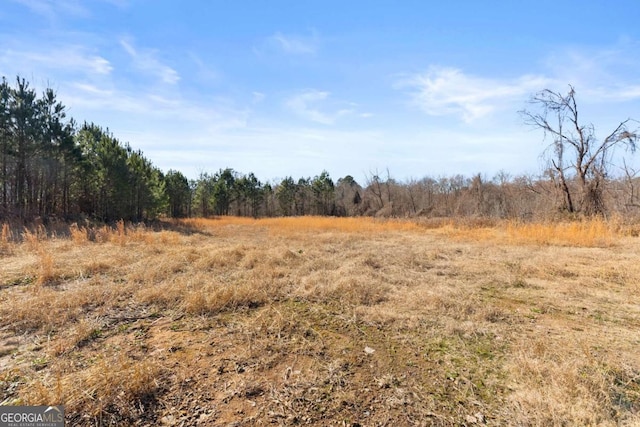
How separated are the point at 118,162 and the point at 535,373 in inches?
671

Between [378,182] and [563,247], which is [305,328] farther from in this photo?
[378,182]

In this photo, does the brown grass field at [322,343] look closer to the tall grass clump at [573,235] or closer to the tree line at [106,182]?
the tall grass clump at [573,235]

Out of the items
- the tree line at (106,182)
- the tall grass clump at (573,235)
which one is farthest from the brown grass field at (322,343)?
the tree line at (106,182)

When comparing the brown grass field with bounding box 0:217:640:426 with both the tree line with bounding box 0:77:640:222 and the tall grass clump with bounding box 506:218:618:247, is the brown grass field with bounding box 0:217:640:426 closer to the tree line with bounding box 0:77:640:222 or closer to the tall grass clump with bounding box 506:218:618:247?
the tall grass clump with bounding box 506:218:618:247

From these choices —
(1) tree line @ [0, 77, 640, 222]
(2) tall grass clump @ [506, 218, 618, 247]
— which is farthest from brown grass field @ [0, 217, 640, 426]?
(1) tree line @ [0, 77, 640, 222]

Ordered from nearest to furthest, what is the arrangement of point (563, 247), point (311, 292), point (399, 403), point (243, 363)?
point (399, 403)
point (243, 363)
point (311, 292)
point (563, 247)

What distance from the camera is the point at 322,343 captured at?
2.49 meters

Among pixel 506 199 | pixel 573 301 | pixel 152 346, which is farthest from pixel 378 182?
pixel 152 346

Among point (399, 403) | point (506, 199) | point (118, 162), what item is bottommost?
point (399, 403)

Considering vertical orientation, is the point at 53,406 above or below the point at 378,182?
below

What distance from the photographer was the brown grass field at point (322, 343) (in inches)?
65.4

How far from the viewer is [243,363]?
2154mm

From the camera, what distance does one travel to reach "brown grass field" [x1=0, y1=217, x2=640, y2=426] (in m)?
1.66

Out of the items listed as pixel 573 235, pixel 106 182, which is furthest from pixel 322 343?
pixel 106 182
